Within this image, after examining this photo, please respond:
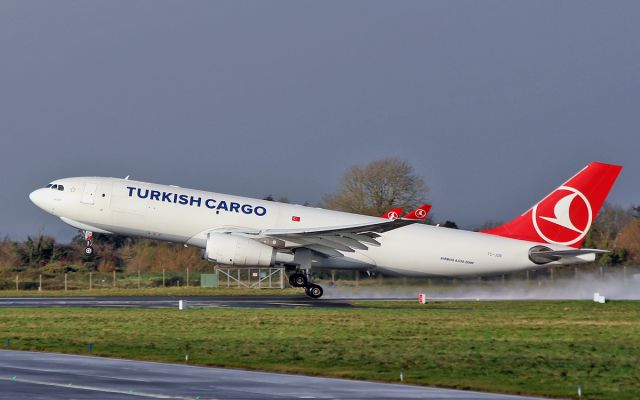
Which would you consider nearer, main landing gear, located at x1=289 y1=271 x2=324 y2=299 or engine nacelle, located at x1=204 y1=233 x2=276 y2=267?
engine nacelle, located at x1=204 y1=233 x2=276 y2=267

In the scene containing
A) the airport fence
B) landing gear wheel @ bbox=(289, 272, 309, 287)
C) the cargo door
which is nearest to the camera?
the cargo door

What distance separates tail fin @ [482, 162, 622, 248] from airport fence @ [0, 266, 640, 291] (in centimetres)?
245

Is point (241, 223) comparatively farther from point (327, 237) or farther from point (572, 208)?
point (572, 208)

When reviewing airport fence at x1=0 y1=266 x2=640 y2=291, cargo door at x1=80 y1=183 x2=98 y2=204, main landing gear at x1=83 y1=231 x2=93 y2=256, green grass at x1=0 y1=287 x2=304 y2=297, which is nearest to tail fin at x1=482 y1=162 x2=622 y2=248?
airport fence at x1=0 y1=266 x2=640 y2=291

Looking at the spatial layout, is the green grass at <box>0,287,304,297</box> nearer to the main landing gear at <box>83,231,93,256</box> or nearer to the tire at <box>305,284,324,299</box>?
the main landing gear at <box>83,231,93,256</box>

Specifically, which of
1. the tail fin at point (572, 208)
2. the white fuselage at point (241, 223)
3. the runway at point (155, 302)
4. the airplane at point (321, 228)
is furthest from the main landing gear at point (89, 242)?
the tail fin at point (572, 208)

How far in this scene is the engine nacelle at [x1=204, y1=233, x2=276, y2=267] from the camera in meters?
40.8

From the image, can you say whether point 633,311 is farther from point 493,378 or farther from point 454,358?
point 493,378

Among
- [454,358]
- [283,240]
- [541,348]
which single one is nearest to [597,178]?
[283,240]

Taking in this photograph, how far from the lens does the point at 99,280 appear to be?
194 ft

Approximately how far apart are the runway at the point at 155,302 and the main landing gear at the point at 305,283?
18.7 inches

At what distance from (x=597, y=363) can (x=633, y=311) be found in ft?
49.3

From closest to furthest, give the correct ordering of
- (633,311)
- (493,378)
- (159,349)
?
1. (493,378)
2. (159,349)
3. (633,311)

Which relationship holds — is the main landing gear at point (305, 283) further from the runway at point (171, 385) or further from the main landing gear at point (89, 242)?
the runway at point (171, 385)
